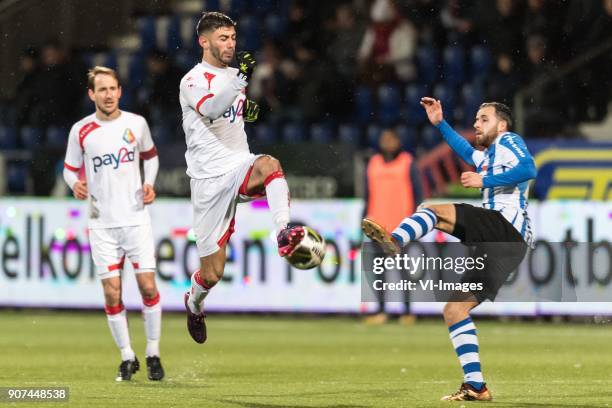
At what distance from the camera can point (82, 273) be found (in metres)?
17.1

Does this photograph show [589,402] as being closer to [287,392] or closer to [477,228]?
[477,228]

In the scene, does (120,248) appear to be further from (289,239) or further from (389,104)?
(389,104)

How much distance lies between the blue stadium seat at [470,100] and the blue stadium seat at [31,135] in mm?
5572

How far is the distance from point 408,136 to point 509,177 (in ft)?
31.6

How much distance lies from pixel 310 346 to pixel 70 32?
8.60 metres

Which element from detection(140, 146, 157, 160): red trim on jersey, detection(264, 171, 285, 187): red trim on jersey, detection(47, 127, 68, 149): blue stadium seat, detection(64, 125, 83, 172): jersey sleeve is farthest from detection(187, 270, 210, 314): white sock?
detection(47, 127, 68, 149): blue stadium seat

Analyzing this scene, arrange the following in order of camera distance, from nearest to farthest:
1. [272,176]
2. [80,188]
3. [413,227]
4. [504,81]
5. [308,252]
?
1. [308,252]
2. [413,227]
3. [272,176]
4. [80,188]
5. [504,81]

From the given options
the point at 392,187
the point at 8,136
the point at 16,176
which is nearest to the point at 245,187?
the point at 392,187

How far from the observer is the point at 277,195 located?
30.6 feet

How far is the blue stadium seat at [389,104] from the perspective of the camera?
19203mm

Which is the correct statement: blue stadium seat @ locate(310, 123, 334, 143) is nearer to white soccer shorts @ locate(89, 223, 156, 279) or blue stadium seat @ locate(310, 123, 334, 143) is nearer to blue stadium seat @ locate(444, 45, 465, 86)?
blue stadium seat @ locate(444, 45, 465, 86)

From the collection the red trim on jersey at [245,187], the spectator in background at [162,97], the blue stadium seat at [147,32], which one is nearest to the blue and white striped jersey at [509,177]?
the red trim on jersey at [245,187]

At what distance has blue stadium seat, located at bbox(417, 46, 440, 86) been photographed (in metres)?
19.4

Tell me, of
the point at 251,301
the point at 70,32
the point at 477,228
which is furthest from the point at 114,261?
the point at 70,32
